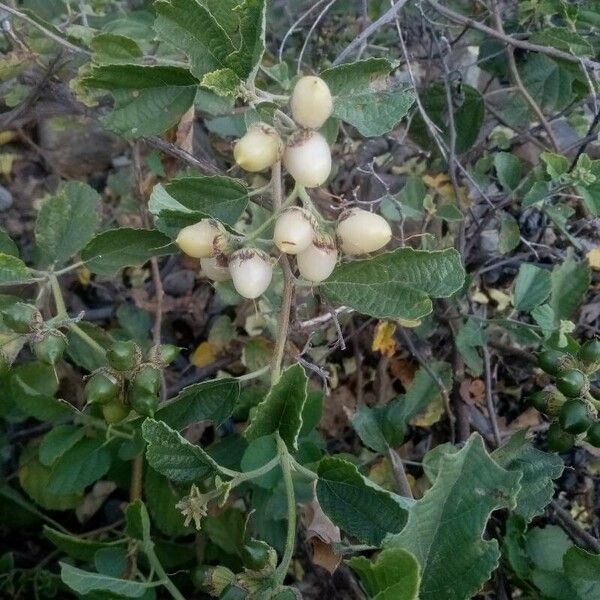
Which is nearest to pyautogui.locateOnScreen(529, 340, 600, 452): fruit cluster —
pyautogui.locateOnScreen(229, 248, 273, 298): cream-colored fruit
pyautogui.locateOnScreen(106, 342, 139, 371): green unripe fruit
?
pyautogui.locateOnScreen(229, 248, 273, 298): cream-colored fruit

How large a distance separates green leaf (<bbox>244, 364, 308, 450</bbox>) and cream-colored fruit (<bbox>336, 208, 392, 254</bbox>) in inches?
6.9

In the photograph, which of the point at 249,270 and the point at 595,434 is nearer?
the point at 249,270

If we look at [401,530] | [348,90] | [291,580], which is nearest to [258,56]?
[348,90]

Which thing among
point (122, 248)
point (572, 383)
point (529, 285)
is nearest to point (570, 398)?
point (572, 383)

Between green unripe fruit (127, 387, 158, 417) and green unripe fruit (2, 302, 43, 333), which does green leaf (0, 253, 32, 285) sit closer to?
green unripe fruit (2, 302, 43, 333)

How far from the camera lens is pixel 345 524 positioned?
977 millimetres

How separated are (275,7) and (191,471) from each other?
1442 mm

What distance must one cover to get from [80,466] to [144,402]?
42 centimetres

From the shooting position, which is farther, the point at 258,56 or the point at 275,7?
the point at 275,7

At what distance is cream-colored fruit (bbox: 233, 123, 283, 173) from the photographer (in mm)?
905

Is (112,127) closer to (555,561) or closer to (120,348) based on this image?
(120,348)

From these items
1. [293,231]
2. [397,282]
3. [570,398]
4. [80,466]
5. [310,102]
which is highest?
[310,102]

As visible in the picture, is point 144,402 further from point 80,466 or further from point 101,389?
point 80,466

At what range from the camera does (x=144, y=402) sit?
1060 millimetres
